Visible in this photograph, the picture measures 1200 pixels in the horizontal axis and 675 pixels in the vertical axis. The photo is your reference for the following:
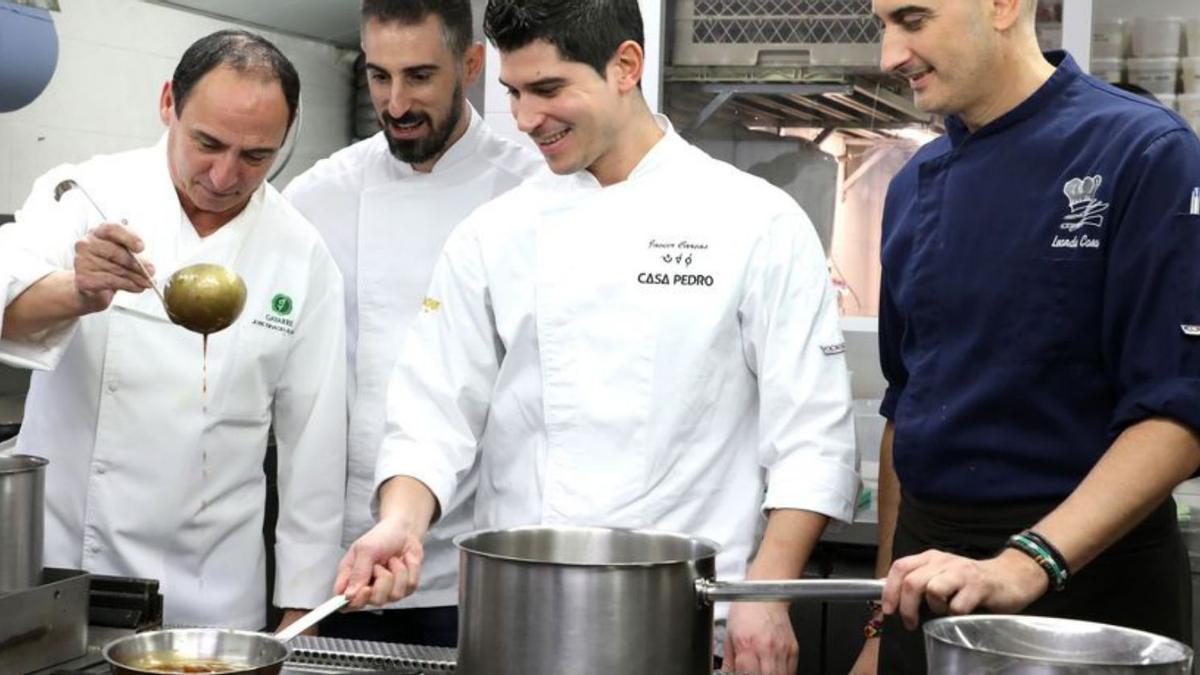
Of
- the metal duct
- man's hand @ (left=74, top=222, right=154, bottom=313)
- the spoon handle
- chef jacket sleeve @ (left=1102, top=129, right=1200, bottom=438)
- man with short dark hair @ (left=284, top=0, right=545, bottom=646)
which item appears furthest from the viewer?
the metal duct

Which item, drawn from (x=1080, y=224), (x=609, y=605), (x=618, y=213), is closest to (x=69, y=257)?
(x=618, y=213)

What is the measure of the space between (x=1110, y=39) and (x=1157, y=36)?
106mm

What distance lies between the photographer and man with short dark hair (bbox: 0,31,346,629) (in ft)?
6.87

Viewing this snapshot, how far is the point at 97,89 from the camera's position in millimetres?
4465

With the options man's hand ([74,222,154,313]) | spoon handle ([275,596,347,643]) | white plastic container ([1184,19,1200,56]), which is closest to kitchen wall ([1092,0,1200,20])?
white plastic container ([1184,19,1200,56])

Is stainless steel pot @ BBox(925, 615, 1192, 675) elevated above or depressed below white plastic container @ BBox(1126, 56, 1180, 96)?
below

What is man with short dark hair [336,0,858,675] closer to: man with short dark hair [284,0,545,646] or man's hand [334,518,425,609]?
man's hand [334,518,425,609]

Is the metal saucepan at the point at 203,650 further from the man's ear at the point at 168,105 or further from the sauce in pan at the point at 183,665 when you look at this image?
the man's ear at the point at 168,105

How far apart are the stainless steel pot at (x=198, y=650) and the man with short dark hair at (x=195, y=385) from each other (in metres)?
0.76

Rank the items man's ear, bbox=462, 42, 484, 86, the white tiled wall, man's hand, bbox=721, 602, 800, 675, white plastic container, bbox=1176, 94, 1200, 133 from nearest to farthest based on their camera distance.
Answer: man's hand, bbox=721, 602, 800, 675, man's ear, bbox=462, 42, 484, 86, white plastic container, bbox=1176, 94, 1200, 133, the white tiled wall

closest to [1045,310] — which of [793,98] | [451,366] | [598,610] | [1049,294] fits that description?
[1049,294]

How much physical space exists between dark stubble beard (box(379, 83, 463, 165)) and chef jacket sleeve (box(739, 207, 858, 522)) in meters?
0.70

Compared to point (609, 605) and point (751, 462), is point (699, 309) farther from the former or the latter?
point (609, 605)

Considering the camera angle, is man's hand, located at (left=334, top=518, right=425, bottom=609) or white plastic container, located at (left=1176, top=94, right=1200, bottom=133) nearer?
man's hand, located at (left=334, top=518, right=425, bottom=609)
